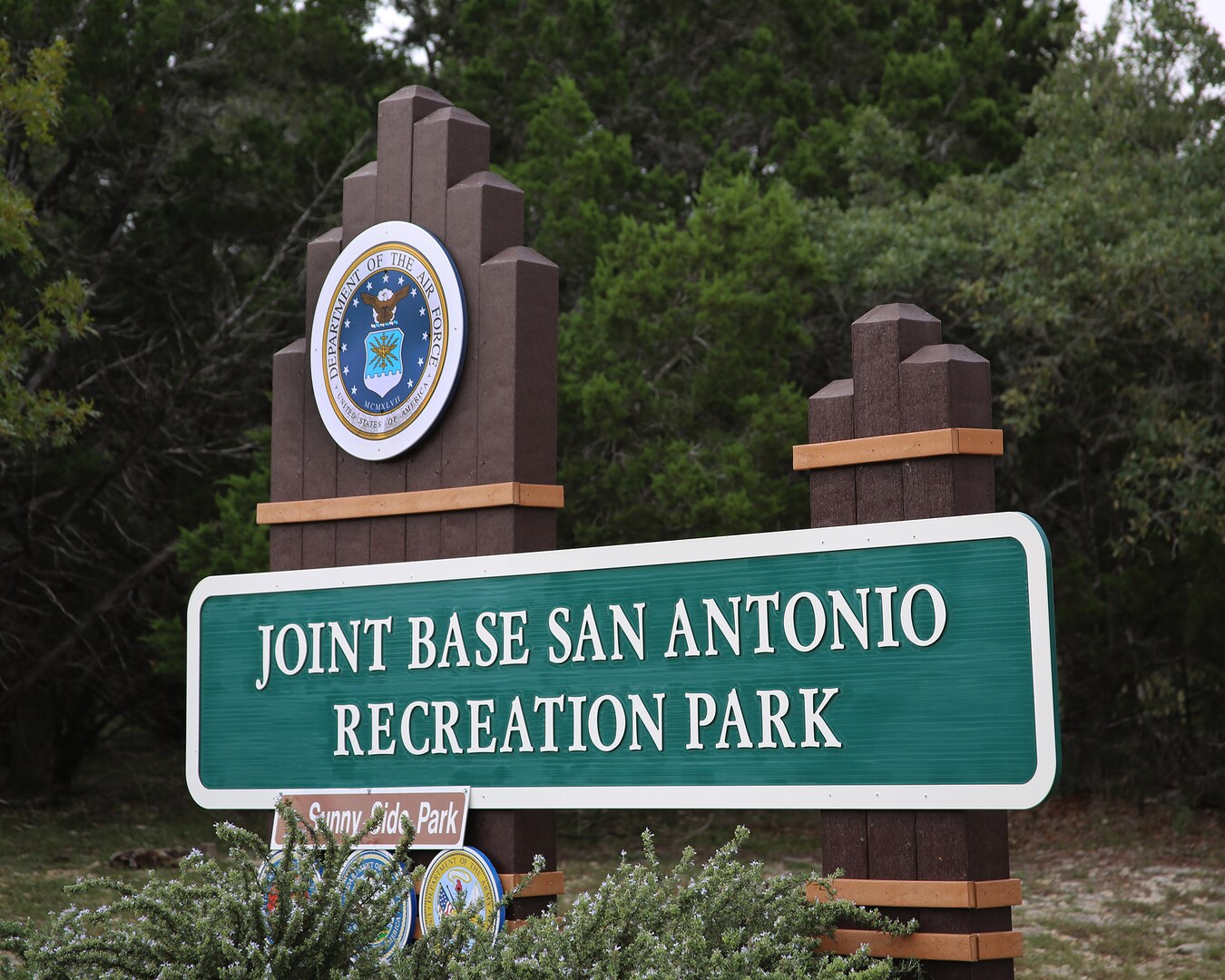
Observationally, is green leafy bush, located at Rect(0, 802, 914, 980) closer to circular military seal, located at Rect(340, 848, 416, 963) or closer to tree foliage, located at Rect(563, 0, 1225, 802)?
circular military seal, located at Rect(340, 848, 416, 963)

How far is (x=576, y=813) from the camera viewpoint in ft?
44.3

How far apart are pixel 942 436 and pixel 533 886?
6.55 ft

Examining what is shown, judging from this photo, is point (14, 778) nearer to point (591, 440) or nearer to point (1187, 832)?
point (591, 440)

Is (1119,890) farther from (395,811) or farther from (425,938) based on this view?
(425,938)

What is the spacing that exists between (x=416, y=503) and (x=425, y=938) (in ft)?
5.40

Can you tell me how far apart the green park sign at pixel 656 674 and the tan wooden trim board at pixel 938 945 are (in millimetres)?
376

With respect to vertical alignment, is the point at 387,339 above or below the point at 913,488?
above

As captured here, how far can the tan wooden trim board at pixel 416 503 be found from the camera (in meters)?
4.94

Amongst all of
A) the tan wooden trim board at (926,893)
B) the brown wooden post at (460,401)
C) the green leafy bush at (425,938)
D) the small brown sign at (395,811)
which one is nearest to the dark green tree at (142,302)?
the brown wooden post at (460,401)

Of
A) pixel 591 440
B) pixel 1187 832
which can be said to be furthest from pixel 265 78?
pixel 1187 832

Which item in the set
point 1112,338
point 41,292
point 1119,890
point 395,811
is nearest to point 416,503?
point 395,811

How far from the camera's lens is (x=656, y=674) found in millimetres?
4535

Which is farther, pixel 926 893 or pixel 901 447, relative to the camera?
pixel 901 447

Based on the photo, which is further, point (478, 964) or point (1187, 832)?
point (1187, 832)
